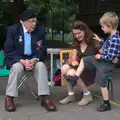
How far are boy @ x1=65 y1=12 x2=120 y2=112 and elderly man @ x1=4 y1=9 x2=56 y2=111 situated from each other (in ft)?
1.48

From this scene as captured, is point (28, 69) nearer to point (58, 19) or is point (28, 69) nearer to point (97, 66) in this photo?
point (97, 66)

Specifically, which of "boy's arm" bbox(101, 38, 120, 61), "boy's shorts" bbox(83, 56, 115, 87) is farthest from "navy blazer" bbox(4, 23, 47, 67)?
"boy's arm" bbox(101, 38, 120, 61)

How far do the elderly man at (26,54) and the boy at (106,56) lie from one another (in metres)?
0.45

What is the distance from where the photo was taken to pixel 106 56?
15.1ft

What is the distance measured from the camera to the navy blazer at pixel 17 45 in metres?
5.01

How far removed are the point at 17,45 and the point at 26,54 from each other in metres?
0.19

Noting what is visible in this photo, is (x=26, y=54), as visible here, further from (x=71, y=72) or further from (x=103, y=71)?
(x=103, y=71)

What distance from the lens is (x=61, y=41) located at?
13.9 m

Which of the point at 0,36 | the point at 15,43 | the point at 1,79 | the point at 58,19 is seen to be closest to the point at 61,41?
the point at 58,19

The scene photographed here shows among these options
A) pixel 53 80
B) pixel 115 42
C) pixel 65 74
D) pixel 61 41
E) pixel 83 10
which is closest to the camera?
pixel 115 42

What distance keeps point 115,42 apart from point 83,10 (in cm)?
813

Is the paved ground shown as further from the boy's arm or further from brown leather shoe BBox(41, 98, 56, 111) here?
the boy's arm

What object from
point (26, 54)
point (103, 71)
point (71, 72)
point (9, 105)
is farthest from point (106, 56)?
point (9, 105)

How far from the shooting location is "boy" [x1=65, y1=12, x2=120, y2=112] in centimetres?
460
